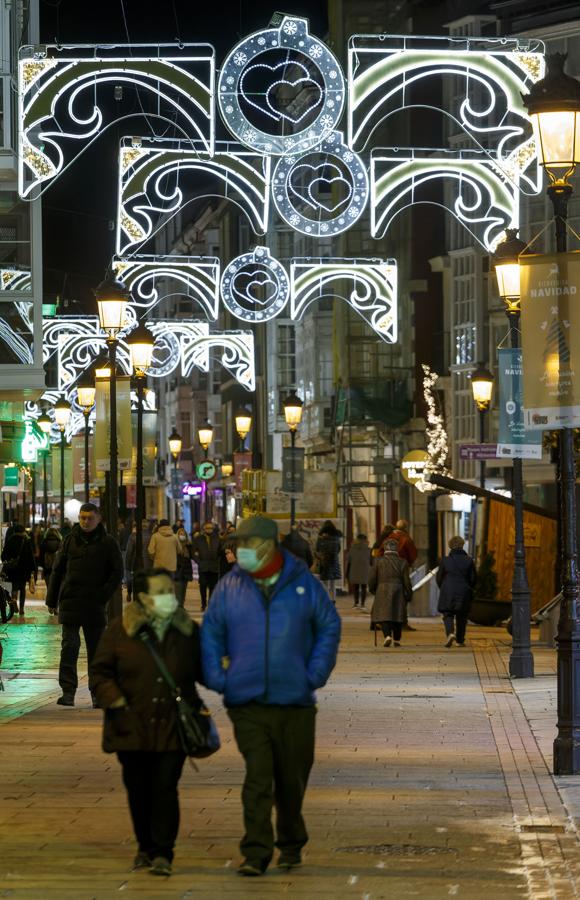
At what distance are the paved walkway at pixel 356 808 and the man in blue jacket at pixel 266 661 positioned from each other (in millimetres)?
414

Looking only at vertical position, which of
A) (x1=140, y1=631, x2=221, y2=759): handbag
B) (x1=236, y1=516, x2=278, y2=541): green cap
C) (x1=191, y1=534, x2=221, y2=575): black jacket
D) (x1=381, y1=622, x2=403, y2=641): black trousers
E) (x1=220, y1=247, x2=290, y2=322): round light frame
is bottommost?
(x1=381, y1=622, x2=403, y2=641): black trousers

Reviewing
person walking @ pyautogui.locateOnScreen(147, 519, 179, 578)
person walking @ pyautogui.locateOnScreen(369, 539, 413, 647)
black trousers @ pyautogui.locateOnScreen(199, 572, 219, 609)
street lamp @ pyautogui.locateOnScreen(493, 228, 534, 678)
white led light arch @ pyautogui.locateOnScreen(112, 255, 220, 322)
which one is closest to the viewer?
street lamp @ pyautogui.locateOnScreen(493, 228, 534, 678)

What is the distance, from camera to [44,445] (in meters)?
58.8

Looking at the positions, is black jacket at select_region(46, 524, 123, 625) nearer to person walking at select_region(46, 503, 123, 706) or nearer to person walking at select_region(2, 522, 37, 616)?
person walking at select_region(46, 503, 123, 706)

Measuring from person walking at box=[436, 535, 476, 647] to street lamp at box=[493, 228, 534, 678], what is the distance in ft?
17.9

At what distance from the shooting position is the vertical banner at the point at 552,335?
47.9ft

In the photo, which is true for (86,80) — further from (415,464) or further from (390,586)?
(415,464)

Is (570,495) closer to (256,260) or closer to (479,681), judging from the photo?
(479,681)

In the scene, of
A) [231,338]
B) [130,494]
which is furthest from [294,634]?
[130,494]

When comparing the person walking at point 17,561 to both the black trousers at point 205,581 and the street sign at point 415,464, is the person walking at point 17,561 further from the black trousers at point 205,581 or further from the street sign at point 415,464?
the street sign at point 415,464

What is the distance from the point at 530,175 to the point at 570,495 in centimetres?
1058

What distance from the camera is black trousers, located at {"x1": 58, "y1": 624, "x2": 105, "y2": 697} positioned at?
18969mm


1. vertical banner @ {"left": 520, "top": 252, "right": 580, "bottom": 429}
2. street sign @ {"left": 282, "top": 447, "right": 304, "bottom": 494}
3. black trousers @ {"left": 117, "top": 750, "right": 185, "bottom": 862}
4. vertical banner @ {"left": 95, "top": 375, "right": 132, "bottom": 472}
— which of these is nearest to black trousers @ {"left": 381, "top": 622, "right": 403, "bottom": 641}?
vertical banner @ {"left": 95, "top": 375, "right": 132, "bottom": 472}

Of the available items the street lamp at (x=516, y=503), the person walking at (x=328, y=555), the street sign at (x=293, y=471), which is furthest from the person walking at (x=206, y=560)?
the street lamp at (x=516, y=503)
